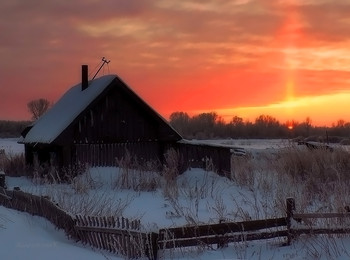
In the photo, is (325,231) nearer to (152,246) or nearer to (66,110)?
(152,246)

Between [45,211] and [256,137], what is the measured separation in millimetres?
69919

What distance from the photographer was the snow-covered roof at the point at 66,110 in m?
23.1

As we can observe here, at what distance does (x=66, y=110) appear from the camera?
2528 centimetres

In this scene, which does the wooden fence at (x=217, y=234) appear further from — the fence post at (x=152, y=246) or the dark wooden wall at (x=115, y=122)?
the dark wooden wall at (x=115, y=122)

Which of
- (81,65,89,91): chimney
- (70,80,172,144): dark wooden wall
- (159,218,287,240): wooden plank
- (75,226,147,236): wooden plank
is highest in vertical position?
(81,65,89,91): chimney

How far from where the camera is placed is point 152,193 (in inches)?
720

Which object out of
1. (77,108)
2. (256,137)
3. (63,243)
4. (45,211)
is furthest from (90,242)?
(256,137)

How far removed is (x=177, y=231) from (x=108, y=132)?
15412mm

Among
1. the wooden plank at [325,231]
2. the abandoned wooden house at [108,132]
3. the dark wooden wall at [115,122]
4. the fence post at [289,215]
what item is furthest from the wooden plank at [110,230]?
the dark wooden wall at [115,122]

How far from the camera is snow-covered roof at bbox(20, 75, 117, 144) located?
75.7 feet

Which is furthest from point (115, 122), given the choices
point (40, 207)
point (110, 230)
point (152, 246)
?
point (152, 246)

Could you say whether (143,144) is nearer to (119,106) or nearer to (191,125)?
(119,106)

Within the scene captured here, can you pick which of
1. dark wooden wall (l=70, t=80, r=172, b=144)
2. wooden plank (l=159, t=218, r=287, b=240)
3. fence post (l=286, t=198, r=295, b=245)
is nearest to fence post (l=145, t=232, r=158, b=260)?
wooden plank (l=159, t=218, r=287, b=240)

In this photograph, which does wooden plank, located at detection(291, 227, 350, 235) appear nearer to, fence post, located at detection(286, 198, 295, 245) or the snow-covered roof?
fence post, located at detection(286, 198, 295, 245)
